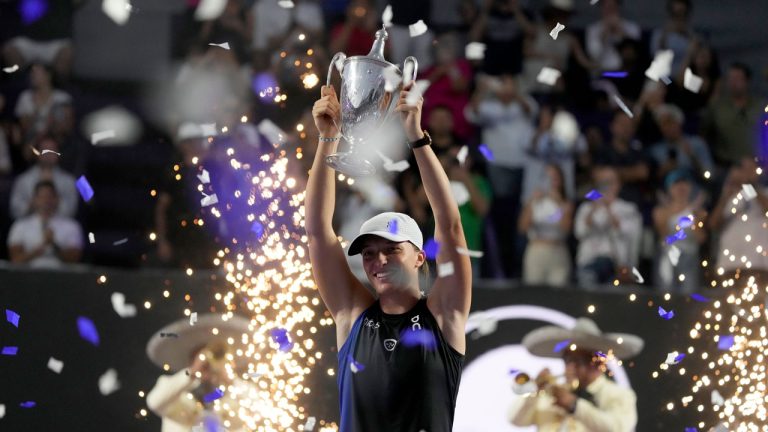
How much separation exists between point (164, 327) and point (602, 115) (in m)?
2.97

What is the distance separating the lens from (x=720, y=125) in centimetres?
682

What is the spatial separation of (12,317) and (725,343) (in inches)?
140

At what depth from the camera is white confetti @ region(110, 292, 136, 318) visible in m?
5.62

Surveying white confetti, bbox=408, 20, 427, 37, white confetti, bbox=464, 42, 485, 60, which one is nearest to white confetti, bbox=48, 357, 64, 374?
white confetti, bbox=408, 20, 427, 37

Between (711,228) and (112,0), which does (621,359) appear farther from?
(112,0)

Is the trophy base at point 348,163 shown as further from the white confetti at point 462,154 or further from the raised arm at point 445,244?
the white confetti at point 462,154

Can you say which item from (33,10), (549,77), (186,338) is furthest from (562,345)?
(33,10)

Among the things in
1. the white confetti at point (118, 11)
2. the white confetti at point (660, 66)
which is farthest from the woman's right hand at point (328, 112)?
the white confetti at point (118, 11)

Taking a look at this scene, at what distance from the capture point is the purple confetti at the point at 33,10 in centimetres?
730

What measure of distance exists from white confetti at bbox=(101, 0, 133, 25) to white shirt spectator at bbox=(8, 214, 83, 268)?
5.56 feet

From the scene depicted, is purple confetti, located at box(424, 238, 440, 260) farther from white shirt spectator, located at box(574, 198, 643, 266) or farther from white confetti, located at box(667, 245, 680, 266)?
white confetti, located at box(667, 245, 680, 266)

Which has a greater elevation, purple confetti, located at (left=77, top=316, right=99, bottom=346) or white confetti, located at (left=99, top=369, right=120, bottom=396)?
purple confetti, located at (left=77, top=316, right=99, bottom=346)

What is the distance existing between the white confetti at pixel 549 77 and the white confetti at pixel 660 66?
23.2 inches

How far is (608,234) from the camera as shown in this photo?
6262mm
